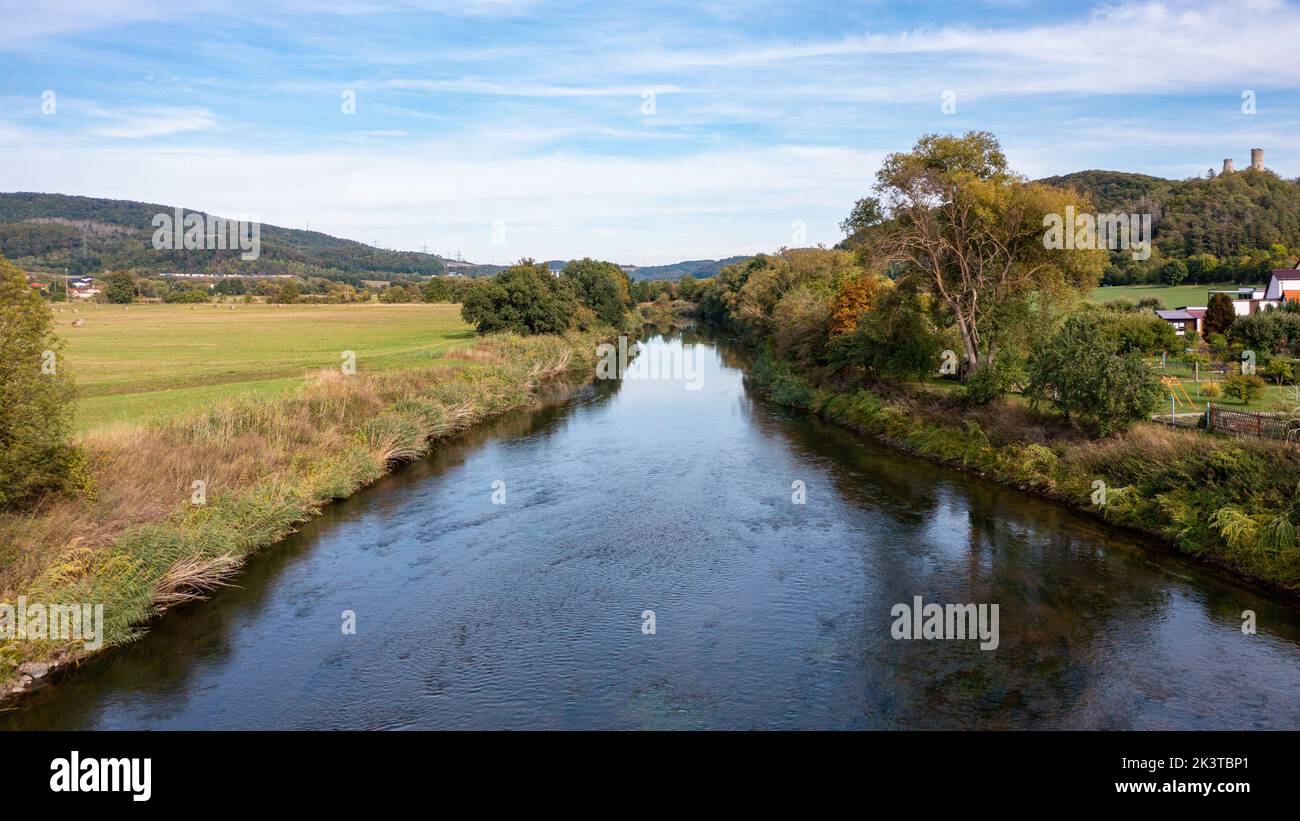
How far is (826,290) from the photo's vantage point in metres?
61.6

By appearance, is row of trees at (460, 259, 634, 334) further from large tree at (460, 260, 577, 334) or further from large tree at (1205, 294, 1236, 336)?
large tree at (1205, 294, 1236, 336)

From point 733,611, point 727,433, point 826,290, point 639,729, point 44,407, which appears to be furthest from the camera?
point 826,290

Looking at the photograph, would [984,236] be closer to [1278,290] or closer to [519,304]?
[1278,290]

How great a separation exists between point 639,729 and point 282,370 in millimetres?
37410

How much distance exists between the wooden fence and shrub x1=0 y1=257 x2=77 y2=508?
2932cm

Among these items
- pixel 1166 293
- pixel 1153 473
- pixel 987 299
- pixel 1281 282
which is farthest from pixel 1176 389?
pixel 1166 293

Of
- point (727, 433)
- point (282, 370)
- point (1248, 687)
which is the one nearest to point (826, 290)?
point (727, 433)

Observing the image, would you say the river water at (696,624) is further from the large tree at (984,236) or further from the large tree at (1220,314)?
the large tree at (1220,314)

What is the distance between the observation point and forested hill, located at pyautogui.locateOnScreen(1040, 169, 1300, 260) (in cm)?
8281

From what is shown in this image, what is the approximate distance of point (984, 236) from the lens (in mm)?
34844

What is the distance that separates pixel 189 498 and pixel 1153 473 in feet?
86.6

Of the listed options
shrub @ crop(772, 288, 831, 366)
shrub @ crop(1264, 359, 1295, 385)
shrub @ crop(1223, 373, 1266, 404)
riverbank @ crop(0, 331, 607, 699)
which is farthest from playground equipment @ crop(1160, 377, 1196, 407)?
riverbank @ crop(0, 331, 607, 699)
